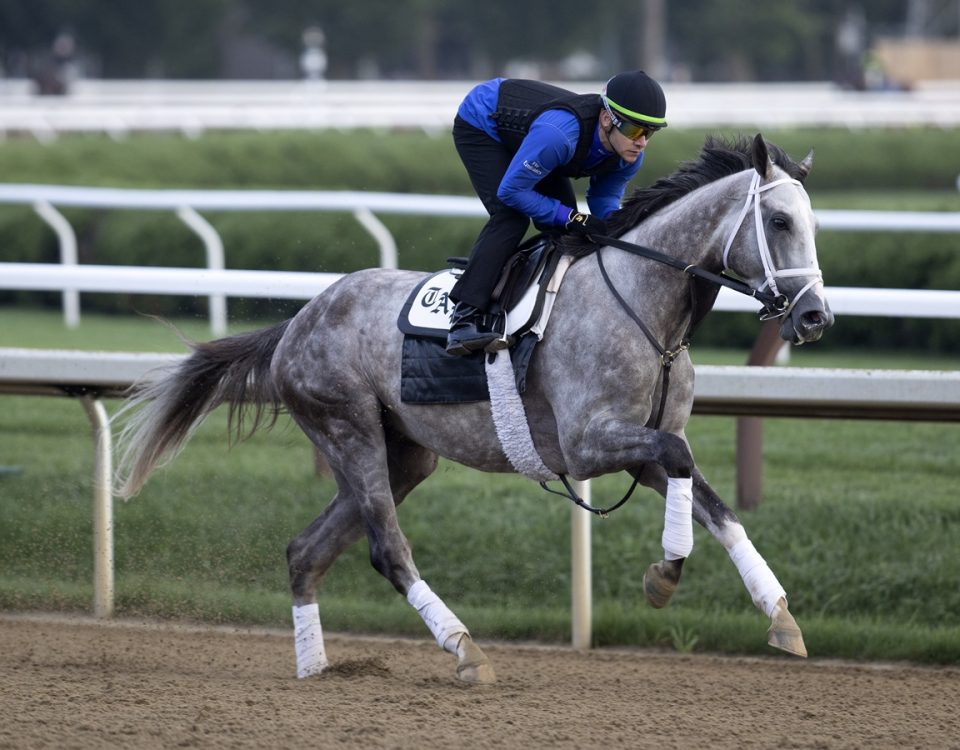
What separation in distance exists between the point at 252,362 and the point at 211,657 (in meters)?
1.03

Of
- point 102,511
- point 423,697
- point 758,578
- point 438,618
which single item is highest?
point 758,578

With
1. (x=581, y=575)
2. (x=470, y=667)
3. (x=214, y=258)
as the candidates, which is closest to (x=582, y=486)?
(x=581, y=575)

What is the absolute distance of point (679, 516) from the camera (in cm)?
439

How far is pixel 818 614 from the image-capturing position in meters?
5.87

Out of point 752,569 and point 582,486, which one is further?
point 582,486

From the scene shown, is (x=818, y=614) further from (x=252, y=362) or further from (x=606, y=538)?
(x=252, y=362)

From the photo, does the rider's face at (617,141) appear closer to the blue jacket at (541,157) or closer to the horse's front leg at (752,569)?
the blue jacket at (541,157)

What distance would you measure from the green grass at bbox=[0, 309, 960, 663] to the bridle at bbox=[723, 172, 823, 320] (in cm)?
180

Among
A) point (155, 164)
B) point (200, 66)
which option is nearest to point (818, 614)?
point (155, 164)

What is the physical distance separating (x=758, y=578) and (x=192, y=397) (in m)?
2.20

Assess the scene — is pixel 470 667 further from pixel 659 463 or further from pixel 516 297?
pixel 516 297

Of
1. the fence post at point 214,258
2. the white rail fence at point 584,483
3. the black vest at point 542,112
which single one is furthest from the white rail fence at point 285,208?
the black vest at point 542,112

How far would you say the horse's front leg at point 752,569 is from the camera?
170 inches

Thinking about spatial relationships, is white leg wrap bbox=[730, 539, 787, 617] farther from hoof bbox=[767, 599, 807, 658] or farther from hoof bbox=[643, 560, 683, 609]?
hoof bbox=[643, 560, 683, 609]
